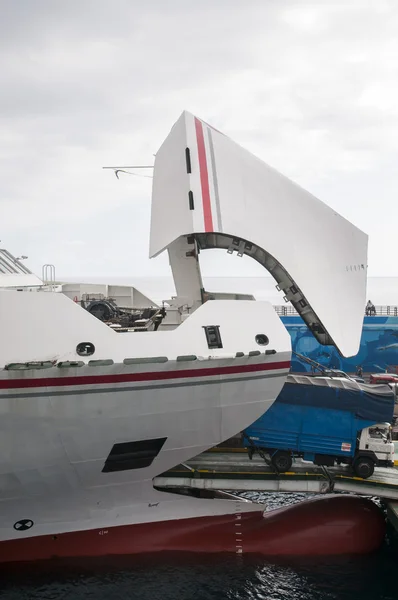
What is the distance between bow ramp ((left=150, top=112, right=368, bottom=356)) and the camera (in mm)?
11086

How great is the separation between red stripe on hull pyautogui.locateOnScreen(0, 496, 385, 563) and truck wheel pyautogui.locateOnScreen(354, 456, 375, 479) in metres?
1.40

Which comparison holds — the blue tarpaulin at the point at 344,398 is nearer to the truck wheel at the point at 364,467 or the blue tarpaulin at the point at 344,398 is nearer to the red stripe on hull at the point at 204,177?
the truck wheel at the point at 364,467

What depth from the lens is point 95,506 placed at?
11055mm

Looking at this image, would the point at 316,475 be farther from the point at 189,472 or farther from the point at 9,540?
the point at 9,540

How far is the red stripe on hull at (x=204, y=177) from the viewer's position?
10.8 meters

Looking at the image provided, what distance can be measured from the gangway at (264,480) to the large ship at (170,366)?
463 millimetres

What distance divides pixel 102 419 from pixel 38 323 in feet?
6.93

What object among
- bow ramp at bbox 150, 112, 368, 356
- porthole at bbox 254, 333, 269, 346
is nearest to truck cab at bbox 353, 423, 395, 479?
bow ramp at bbox 150, 112, 368, 356

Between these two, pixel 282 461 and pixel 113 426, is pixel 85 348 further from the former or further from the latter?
pixel 282 461

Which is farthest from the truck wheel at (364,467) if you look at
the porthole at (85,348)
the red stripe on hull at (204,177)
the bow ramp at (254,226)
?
the porthole at (85,348)

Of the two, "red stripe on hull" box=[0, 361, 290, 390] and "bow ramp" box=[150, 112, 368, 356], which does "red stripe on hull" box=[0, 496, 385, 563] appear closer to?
"red stripe on hull" box=[0, 361, 290, 390]

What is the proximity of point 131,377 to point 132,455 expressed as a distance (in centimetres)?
191

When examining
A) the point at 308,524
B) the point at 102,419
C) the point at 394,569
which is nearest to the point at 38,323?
the point at 102,419

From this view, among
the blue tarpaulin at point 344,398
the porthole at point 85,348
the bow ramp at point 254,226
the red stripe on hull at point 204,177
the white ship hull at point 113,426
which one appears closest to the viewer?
the white ship hull at point 113,426
